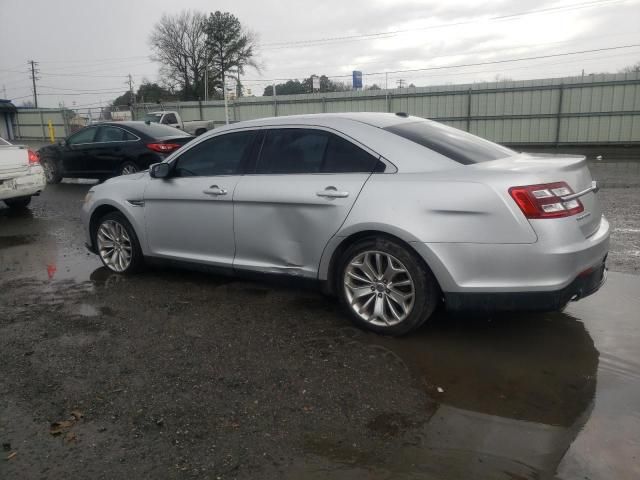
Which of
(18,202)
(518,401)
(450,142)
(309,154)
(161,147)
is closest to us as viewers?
(518,401)

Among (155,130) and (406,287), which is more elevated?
(155,130)

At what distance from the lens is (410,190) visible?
12.4 ft

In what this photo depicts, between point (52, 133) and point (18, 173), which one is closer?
point (18, 173)

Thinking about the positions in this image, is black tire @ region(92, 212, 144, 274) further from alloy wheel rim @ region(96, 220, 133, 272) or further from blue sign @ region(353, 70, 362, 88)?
blue sign @ region(353, 70, 362, 88)

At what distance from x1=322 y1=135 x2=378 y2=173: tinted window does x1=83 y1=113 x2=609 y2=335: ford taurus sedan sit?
0.4 inches

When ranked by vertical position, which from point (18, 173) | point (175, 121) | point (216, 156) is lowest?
point (18, 173)

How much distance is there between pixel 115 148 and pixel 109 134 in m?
0.48

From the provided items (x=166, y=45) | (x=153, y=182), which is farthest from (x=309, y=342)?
(x=166, y=45)

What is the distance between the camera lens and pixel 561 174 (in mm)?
3699

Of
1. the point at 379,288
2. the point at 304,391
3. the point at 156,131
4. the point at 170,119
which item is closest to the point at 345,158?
the point at 379,288

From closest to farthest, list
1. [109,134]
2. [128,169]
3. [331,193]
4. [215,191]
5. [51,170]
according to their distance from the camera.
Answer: [331,193]
[215,191]
[128,169]
[109,134]
[51,170]

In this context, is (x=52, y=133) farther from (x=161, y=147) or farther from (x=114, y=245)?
(x=114, y=245)

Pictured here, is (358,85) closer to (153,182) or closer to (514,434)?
(153,182)

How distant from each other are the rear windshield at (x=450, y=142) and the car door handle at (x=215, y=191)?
1506 mm
